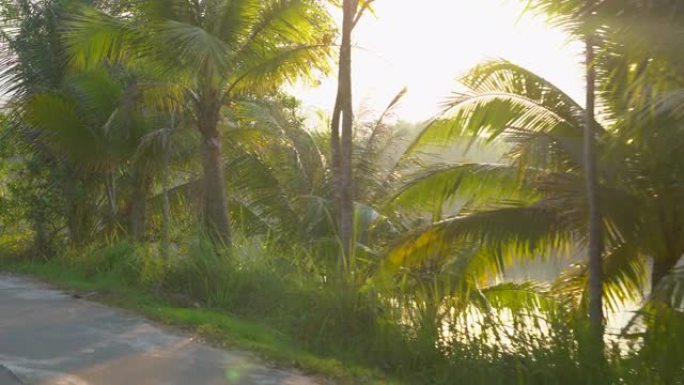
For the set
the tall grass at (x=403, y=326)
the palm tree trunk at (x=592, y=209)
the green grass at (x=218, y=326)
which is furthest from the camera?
the palm tree trunk at (x=592, y=209)

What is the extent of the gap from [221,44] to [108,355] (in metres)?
5.93

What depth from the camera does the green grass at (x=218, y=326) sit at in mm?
9203

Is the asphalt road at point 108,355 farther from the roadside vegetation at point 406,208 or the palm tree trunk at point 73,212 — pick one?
the palm tree trunk at point 73,212

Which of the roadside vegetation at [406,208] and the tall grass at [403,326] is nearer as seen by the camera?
the tall grass at [403,326]

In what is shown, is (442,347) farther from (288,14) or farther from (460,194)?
(288,14)

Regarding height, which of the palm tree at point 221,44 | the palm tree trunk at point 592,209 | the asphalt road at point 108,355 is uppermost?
the palm tree at point 221,44

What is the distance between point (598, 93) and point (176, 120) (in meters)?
9.06

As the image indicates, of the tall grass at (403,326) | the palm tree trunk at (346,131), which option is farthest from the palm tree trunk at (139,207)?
the palm tree trunk at (346,131)

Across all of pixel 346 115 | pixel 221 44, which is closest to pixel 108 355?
pixel 346 115

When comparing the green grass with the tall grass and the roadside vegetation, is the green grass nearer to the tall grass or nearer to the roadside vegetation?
the roadside vegetation

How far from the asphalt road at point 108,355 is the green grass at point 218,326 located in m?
0.29

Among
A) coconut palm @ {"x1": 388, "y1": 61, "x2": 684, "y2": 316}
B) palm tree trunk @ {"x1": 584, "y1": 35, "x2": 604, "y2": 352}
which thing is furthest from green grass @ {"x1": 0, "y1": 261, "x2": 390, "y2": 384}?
palm tree trunk @ {"x1": 584, "y1": 35, "x2": 604, "y2": 352}

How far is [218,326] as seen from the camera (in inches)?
433

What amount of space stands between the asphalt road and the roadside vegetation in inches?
23.0
